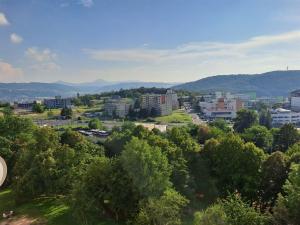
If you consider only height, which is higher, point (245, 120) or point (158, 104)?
point (158, 104)

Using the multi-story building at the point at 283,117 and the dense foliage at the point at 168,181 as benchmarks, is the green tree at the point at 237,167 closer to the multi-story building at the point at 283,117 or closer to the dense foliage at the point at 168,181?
the dense foliage at the point at 168,181

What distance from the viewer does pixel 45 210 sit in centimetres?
2500

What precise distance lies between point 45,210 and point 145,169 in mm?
8886

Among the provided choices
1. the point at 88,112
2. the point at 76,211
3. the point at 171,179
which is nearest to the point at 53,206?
the point at 76,211

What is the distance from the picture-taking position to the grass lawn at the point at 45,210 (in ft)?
74.7

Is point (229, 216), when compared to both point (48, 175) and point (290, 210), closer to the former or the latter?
point (290, 210)

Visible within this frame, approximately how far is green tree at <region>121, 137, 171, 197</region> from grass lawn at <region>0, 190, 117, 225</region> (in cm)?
348

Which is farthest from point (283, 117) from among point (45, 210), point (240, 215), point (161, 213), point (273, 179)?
point (161, 213)

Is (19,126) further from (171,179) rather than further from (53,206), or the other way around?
(171,179)

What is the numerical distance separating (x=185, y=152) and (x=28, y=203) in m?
11.6

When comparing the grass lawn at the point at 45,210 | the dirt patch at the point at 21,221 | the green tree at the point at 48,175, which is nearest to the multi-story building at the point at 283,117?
the green tree at the point at 48,175

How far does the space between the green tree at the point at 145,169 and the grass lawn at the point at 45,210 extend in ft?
11.4

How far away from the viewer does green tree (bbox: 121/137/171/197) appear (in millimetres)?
20281

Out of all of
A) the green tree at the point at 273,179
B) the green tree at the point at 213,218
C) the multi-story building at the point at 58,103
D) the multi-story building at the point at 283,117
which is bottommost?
the multi-story building at the point at 283,117
